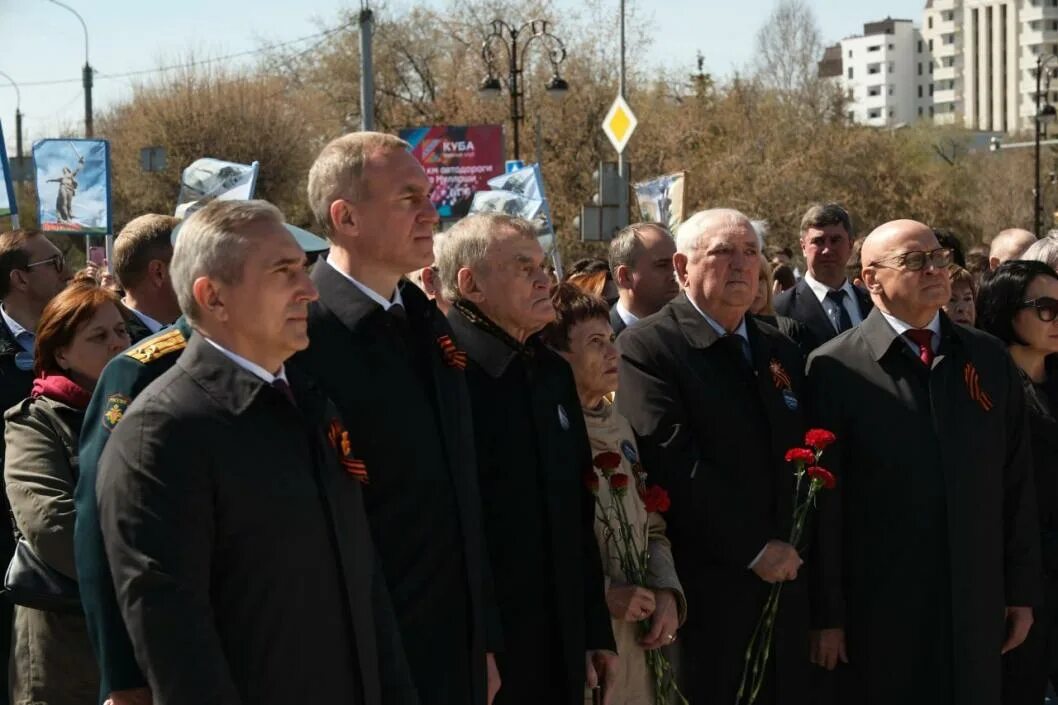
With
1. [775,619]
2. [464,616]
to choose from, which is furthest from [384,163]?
[775,619]

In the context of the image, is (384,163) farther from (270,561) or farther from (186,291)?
(270,561)

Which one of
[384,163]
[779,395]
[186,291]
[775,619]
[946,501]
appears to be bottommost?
[775,619]

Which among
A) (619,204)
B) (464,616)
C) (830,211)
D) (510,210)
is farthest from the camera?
(619,204)

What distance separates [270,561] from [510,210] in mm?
11840

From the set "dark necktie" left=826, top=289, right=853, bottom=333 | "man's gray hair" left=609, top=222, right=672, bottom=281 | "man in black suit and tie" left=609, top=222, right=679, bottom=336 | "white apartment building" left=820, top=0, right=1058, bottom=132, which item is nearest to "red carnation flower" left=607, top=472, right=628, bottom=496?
"man in black suit and tie" left=609, top=222, right=679, bottom=336

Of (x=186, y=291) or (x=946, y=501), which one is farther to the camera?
(x=946, y=501)

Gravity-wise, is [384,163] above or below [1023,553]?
above

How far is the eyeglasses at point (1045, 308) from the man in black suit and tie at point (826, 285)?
2.44m

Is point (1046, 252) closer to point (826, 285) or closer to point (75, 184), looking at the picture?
point (826, 285)

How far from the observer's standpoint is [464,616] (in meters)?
4.46

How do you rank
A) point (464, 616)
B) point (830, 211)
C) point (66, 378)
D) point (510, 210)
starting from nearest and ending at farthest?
point (464, 616) < point (66, 378) < point (830, 211) < point (510, 210)

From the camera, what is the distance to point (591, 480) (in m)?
5.13

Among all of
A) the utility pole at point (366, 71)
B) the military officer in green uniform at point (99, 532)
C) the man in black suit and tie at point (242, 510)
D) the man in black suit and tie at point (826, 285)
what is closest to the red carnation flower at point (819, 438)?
the man in black suit and tie at point (242, 510)

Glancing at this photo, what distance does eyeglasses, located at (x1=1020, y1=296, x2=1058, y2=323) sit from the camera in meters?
6.70
